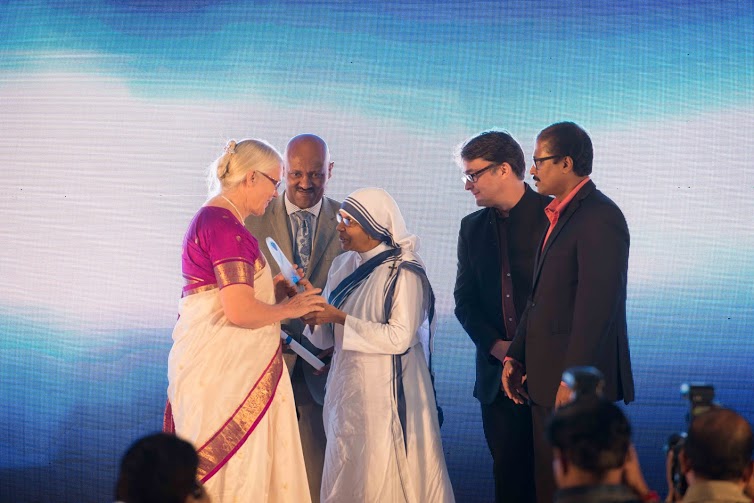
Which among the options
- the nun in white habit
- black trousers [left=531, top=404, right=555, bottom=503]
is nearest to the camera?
black trousers [left=531, top=404, right=555, bottom=503]

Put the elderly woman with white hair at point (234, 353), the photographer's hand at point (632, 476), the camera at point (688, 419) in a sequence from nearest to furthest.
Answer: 1. the photographer's hand at point (632, 476)
2. the camera at point (688, 419)
3. the elderly woman with white hair at point (234, 353)

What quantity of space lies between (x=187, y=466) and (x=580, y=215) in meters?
1.68

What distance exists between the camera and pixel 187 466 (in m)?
1.93

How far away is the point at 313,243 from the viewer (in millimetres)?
4191

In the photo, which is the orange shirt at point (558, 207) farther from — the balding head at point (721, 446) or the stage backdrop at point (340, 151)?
the stage backdrop at point (340, 151)

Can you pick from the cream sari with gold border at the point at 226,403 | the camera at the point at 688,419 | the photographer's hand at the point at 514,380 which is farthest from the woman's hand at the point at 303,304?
the camera at the point at 688,419

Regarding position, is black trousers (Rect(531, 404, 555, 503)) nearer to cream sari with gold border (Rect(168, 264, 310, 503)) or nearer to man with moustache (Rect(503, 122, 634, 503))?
man with moustache (Rect(503, 122, 634, 503))

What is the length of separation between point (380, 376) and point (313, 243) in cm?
89

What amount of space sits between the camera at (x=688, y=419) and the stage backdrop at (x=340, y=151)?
2328mm

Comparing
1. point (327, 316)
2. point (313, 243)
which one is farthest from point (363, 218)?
point (313, 243)

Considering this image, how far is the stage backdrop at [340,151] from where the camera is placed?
15.1 ft

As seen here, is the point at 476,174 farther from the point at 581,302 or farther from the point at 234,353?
the point at 234,353

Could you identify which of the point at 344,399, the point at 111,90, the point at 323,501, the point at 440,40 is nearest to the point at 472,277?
the point at 344,399

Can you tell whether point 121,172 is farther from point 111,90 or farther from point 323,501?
point 323,501
